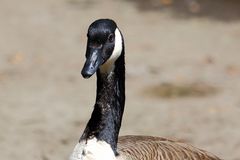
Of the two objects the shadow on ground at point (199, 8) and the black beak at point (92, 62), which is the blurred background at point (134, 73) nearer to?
the shadow on ground at point (199, 8)

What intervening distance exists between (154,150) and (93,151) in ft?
1.72

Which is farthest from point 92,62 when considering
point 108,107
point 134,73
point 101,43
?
point 134,73

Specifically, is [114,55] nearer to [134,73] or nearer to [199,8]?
[134,73]

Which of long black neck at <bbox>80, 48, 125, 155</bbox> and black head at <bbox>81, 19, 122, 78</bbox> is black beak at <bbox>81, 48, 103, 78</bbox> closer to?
black head at <bbox>81, 19, 122, 78</bbox>

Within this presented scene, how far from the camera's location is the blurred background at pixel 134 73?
7594mm

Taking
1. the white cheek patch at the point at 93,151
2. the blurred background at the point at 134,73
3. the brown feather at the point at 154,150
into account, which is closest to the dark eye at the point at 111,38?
the white cheek patch at the point at 93,151

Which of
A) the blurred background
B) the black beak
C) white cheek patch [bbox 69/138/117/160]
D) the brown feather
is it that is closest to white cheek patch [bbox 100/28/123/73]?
the black beak

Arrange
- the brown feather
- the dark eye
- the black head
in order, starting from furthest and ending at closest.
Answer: the brown feather → the dark eye → the black head

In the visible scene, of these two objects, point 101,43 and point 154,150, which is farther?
point 154,150

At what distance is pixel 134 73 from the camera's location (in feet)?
30.4

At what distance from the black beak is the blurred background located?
107 inches

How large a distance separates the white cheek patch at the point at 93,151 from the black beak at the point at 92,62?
545 mm

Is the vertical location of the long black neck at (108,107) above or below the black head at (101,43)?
below

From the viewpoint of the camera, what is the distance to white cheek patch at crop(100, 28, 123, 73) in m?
4.64
